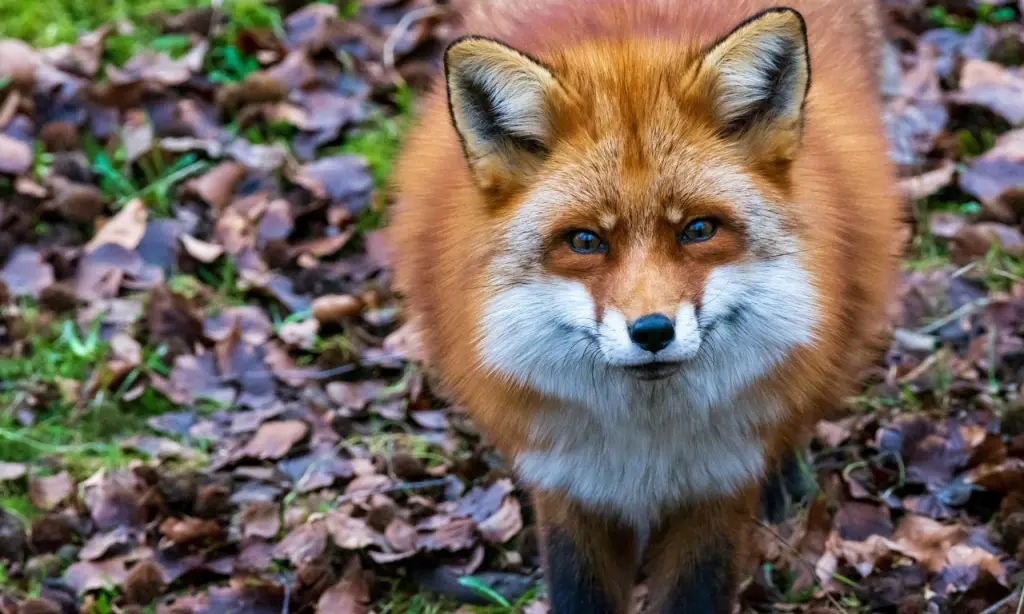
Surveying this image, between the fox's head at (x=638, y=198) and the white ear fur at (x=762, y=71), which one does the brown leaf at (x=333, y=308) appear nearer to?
the fox's head at (x=638, y=198)

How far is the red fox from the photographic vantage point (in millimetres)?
2654

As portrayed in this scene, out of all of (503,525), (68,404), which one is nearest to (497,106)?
(503,525)

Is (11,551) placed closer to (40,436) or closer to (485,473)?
(40,436)

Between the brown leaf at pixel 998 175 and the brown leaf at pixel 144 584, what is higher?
the brown leaf at pixel 998 175

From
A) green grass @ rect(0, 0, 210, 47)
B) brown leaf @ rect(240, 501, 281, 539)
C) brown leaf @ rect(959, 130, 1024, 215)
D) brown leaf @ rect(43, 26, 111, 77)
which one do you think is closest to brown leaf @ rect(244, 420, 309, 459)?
brown leaf @ rect(240, 501, 281, 539)

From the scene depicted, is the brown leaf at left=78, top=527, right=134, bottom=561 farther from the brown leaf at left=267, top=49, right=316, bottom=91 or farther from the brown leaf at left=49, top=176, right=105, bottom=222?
the brown leaf at left=267, top=49, right=316, bottom=91

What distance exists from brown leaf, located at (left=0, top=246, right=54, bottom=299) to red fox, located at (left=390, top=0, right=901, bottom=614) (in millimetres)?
2517

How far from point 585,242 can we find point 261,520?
72.2 inches

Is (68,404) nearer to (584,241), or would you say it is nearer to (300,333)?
(300,333)

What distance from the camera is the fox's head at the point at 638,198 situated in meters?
2.64

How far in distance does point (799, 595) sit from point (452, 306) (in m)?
1.42

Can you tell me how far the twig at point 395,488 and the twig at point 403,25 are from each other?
8.80 ft

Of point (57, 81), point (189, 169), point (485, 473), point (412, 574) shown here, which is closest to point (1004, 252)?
point (485, 473)

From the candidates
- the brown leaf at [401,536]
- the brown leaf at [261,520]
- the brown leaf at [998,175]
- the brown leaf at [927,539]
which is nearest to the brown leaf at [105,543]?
the brown leaf at [261,520]
